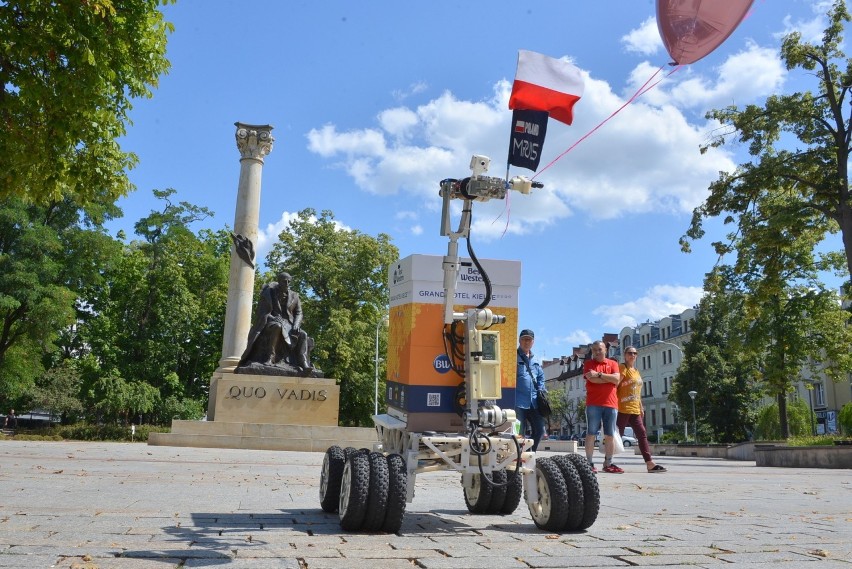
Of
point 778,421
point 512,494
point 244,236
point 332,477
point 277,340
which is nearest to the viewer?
point 332,477

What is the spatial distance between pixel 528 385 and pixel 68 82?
21.3 feet

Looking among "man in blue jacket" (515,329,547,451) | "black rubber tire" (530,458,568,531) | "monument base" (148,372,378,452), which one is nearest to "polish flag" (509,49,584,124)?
"black rubber tire" (530,458,568,531)

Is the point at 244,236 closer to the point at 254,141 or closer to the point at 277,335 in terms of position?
the point at 254,141

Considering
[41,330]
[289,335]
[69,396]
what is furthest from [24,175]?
[69,396]

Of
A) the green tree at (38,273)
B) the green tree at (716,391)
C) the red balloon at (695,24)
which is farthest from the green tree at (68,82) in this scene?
the green tree at (716,391)

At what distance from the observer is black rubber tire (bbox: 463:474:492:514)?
6.01 meters

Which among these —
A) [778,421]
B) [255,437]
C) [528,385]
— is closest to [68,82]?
[528,385]

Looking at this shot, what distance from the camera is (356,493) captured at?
4.68 m

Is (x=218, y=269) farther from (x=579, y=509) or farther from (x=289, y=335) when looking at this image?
(x=579, y=509)

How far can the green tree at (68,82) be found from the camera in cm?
838

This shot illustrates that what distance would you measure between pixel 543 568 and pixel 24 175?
8.64 m

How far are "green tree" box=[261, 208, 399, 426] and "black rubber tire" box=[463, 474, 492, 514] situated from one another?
122ft

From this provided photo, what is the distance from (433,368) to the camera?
5316 millimetres

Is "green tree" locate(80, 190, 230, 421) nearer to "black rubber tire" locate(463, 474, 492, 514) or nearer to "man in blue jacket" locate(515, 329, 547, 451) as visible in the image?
"man in blue jacket" locate(515, 329, 547, 451)
